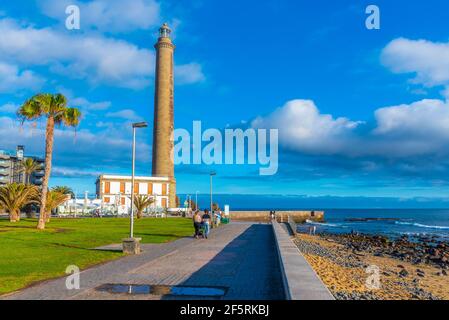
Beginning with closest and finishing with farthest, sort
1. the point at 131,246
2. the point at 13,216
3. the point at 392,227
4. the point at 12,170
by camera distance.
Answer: the point at 131,246 < the point at 13,216 < the point at 392,227 < the point at 12,170

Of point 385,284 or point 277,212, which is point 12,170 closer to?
point 277,212

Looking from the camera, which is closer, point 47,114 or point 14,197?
point 47,114

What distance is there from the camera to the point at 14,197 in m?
36.3

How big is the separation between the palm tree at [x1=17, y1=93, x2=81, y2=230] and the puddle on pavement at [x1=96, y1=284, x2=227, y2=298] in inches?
745

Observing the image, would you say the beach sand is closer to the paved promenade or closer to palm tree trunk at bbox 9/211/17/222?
the paved promenade

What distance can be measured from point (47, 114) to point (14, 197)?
12.6 m

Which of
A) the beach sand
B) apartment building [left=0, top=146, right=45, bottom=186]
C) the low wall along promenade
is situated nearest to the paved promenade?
the beach sand

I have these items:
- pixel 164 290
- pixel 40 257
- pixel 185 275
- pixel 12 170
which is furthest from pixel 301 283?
pixel 12 170

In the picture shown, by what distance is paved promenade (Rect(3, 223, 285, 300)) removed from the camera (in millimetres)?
9062

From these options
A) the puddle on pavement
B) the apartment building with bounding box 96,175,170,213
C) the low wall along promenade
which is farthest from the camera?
the low wall along promenade

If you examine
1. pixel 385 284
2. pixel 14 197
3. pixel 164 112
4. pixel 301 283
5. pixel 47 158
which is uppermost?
pixel 164 112
